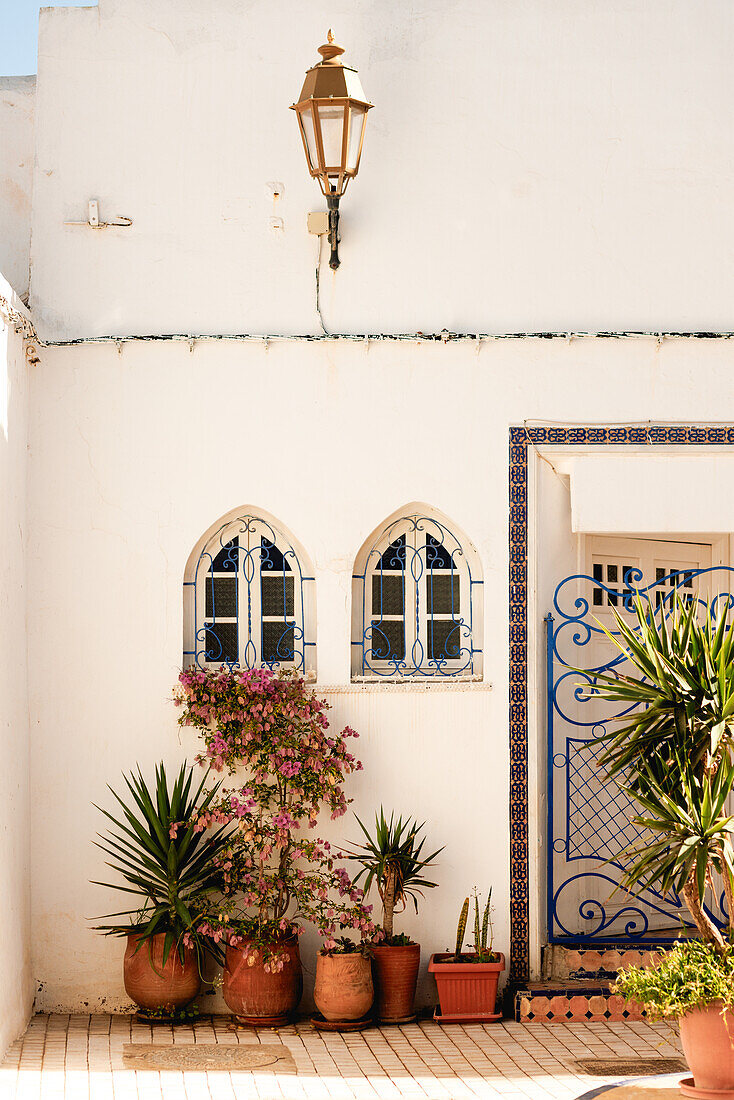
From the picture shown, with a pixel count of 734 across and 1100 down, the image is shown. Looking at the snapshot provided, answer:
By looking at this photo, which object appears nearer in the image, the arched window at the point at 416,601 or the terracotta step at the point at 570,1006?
the terracotta step at the point at 570,1006

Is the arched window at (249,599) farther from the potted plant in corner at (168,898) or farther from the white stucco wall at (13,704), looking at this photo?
the white stucco wall at (13,704)

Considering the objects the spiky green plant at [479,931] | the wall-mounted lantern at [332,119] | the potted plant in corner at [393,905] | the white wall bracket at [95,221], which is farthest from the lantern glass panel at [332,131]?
the spiky green plant at [479,931]

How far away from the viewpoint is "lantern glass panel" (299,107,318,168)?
645 cm

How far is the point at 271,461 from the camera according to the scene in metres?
6.98

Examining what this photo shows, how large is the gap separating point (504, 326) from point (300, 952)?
3.65 meters

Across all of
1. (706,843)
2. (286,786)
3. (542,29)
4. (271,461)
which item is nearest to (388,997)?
(286,786)

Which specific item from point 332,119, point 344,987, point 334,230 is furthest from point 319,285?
point 344,987

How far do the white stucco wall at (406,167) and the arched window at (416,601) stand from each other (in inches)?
47.1

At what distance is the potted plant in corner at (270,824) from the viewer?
6422mm

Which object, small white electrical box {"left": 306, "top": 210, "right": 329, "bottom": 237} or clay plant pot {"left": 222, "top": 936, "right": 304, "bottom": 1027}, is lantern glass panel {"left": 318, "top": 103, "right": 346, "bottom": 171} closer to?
small white electrical box {"left": 306, "top": 210, "right": 329, "bottom": 237}

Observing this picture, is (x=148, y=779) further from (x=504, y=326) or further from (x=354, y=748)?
(x=504, y=326)

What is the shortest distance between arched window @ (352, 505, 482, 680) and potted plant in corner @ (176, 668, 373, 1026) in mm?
548

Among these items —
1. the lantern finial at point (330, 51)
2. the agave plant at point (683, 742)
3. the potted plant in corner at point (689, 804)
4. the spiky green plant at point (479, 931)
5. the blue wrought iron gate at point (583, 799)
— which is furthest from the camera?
the blue wrought iron gate at point (583, 799)

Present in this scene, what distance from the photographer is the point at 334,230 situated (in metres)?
6.90
